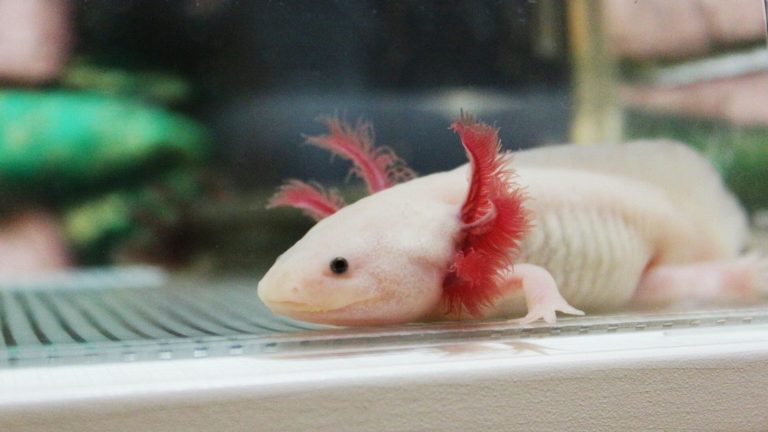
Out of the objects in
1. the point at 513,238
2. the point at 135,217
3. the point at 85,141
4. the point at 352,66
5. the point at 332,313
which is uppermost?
the point at 352,66

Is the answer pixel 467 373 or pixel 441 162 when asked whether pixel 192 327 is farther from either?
pixel 441 162

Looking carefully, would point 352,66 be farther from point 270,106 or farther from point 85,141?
point 85,141

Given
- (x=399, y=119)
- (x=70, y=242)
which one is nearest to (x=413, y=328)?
(x=399, y=119)

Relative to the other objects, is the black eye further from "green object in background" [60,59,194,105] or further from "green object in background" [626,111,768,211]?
"green object in background" [626,111,768,211]

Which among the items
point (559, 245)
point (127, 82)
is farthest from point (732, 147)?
point (127, 82)

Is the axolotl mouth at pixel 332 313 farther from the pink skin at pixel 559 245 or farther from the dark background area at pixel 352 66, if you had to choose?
the dark background area at pixel 352 66

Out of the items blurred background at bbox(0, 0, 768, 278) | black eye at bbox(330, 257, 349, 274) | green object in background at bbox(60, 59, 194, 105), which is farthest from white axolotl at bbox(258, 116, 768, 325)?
green object in background at bbox(60, 59, 194, 105)
